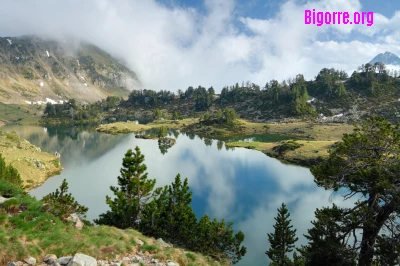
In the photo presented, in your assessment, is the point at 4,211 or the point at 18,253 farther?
the point at 4,211

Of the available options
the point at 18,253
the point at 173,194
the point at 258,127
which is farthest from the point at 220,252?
the point at 258,127

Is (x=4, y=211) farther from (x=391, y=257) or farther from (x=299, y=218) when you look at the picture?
(x=299, y=218)

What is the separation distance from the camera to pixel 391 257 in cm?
1739

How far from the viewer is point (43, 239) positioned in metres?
14.2

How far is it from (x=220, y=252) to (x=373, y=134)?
67.6 ft

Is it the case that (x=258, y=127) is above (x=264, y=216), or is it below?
above

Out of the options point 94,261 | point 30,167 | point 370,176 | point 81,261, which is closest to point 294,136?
point 30,167

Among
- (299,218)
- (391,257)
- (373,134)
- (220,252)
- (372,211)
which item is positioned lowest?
(299,218)

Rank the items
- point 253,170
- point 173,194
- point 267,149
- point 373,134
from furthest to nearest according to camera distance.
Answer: point 267,149 < point 253,170 < point 173,194 < point 373,134

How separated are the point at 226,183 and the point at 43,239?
2557 inches

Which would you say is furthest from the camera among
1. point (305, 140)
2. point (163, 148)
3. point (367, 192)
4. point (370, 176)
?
point (305, 140)

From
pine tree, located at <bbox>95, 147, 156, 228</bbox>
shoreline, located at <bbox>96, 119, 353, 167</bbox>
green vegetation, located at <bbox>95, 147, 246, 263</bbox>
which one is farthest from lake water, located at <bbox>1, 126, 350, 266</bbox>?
pine tree, located at <bbox>95, 147, 156, 228</bbox>

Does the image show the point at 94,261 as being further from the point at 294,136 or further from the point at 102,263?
the point at 294,136

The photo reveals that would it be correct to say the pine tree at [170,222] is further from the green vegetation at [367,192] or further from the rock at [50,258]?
the rock at [50,258]
